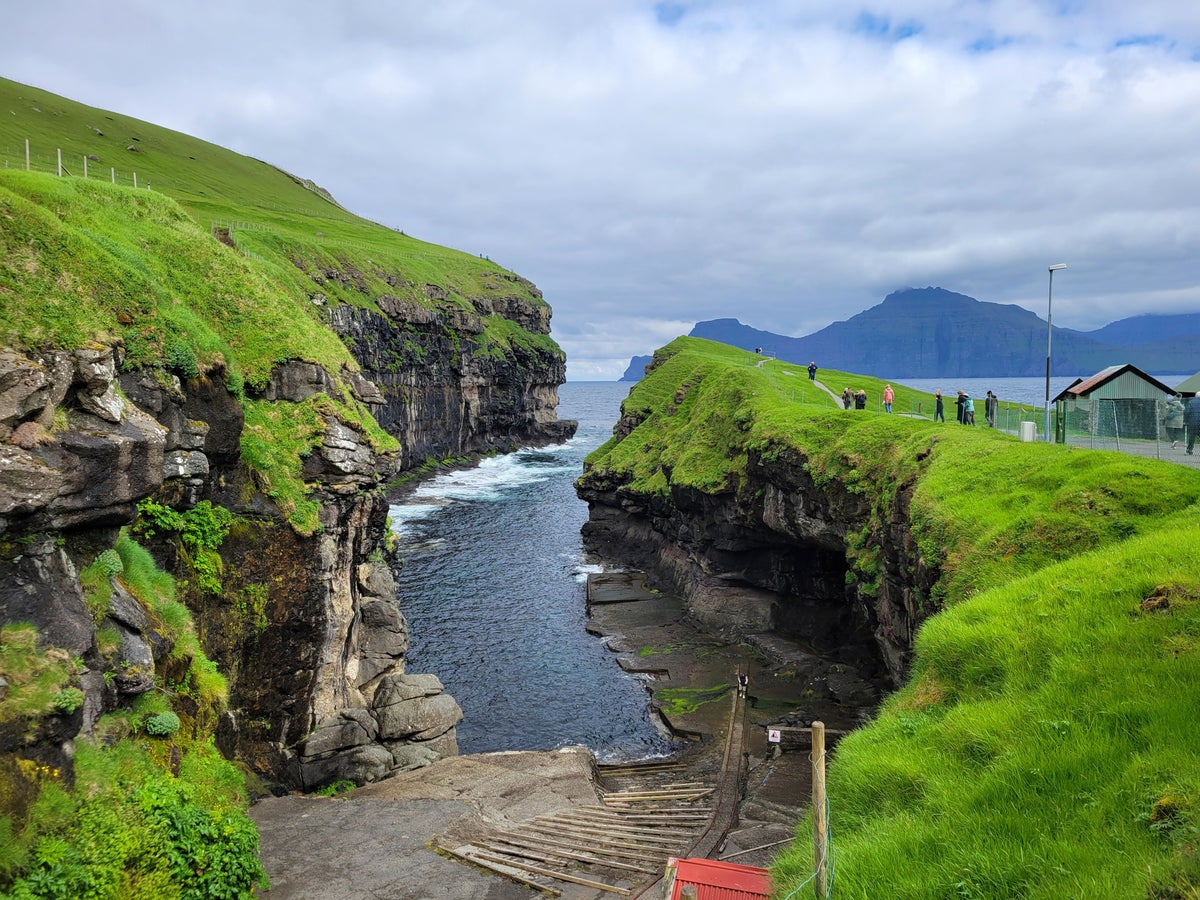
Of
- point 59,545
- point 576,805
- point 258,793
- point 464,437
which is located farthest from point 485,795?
point 464,437

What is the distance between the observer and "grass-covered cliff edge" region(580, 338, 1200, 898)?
930cm

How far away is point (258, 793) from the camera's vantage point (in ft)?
79.0

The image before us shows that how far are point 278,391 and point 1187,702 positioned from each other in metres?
29.4

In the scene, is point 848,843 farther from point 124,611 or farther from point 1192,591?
point 124,611

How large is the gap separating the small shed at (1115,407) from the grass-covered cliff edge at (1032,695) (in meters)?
2.02

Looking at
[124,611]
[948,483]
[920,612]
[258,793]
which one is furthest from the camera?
[948,483]

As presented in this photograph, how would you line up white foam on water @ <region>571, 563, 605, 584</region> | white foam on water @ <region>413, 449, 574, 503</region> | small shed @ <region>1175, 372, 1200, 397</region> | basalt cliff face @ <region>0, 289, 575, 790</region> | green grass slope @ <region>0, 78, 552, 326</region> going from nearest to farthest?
1. basalt cliff face @ <region>0, 289, 575, 790</region>
2. small shed @ <region>1175, 372, 1200, 397</region>
3. white foam on water @ <region>571, 563, 605, 584</region>
4. green grass slope @ <region>0, 78, 552, 326</region>
5. white foam on water @ <region>413, 449, 574, 503</region>

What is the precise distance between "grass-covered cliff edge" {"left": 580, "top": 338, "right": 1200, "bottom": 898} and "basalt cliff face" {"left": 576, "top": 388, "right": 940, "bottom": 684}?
3.54 feet

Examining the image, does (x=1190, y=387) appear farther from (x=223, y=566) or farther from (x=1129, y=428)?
(x=223, y=566)

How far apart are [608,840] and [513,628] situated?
32496 mm

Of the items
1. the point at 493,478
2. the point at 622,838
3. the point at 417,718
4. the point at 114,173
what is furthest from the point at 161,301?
the point at 493,478

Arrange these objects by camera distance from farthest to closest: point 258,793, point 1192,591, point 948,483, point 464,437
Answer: point 464,437 < point 948,483 < point 258,793 < point 1192,591

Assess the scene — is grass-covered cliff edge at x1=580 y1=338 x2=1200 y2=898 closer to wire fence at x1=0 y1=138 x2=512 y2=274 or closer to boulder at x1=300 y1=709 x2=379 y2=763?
boulder at x1=300 y1=709 x2=379 y2=763

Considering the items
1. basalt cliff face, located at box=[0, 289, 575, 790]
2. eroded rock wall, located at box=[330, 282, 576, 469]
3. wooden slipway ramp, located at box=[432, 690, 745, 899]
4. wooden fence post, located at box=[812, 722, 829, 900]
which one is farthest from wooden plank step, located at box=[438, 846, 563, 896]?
eroded rock wall, located at box=[330, 282, 576, 469]
